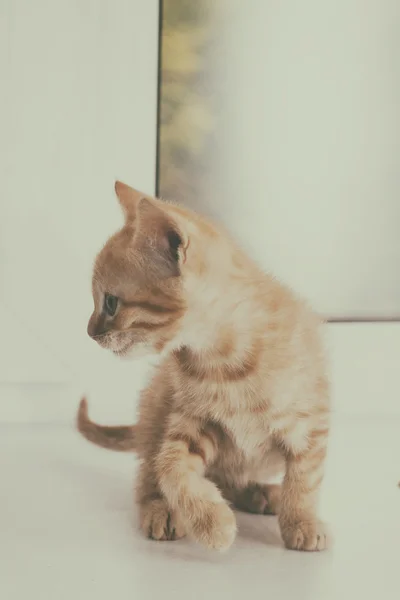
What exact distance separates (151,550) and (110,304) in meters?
0.26

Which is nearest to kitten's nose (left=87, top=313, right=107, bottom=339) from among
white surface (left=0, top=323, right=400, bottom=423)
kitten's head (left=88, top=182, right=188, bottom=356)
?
kitten's head (left=88, top=182, right=188, bottom=356)

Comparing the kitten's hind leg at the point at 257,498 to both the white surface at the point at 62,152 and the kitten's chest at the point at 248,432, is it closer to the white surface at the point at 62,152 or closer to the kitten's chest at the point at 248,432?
the kitten's chest at the point at 248,432

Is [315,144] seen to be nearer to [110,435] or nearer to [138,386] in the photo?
A: [138,386]

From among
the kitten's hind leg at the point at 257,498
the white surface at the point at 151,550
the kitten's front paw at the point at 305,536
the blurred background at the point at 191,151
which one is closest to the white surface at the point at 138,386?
the blurred background at the point at 191,151

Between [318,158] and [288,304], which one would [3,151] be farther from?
[288,304]

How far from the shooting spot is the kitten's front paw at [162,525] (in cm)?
76

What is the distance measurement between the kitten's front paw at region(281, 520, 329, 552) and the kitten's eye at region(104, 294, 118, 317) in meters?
0.29

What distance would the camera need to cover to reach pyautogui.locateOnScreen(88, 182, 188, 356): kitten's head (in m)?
0.67

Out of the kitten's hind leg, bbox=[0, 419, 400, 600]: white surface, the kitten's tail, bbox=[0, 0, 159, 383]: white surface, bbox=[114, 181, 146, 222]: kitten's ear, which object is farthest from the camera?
bbox=[0, 0, 159, 383]: white surface

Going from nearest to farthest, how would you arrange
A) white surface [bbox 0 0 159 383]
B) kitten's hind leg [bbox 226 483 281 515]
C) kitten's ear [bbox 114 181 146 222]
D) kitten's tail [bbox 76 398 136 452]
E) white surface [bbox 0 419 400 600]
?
white surface [bbox 0 419 400 600] < kitten's ear [bbox 114 181 146 222] < kitten's hind leg [bbox 226 483 281 515] < kitten's tail [bbox 76 398 136 452] < white surface [bbox 0 0 159 383]

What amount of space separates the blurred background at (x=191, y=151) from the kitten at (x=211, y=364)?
70 cm

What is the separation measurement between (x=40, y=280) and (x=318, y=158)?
2.07ft

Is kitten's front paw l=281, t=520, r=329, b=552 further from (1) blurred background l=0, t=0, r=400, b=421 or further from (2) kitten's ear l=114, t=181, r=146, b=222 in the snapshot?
(1) blurred background l=0, t=0, r=400, b=421

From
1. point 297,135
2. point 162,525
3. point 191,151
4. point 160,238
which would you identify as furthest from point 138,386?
point 160,238
